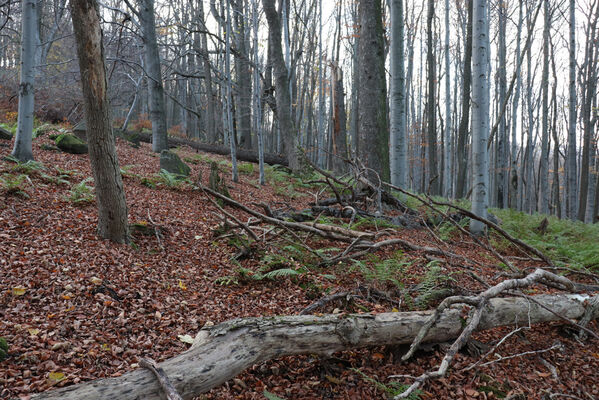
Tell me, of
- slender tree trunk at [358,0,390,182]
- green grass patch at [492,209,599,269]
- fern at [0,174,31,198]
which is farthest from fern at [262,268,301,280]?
slender tree trunk at [358,0,390,182]

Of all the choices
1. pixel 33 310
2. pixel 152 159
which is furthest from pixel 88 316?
pixel 152 159

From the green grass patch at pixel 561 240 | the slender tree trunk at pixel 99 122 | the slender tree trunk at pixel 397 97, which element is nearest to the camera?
the slender tree trunk at pixel 99 122

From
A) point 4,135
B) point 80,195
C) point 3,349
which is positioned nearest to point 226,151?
point 4,135

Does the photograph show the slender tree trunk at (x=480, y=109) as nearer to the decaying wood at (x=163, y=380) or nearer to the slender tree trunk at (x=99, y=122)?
the slender tree trunk at (x=99, y=122)

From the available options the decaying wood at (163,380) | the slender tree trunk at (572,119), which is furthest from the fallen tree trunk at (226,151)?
the decaying wood at (163,380)

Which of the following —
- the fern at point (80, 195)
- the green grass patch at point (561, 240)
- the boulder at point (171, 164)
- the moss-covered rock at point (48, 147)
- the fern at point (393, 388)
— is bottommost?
the green grass patch at point (561, 240)

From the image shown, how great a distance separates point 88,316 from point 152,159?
7.92m

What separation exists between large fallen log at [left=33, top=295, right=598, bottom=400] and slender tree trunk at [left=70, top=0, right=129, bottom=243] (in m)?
2.52

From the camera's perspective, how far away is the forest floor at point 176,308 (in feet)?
8.11

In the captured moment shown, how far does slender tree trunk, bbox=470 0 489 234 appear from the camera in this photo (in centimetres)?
637

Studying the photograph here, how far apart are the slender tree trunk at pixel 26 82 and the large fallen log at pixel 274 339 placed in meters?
6.54

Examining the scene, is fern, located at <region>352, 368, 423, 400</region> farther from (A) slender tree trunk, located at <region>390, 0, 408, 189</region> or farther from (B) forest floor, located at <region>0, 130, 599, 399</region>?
(A) slender tree trunk, located at <region>390, 0, 408, 189</region>

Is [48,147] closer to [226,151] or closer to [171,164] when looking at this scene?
[171,164]

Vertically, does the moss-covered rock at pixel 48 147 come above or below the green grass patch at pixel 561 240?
above
